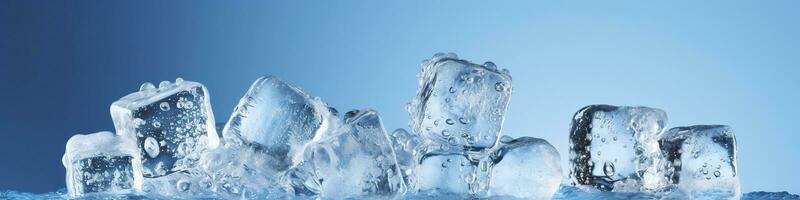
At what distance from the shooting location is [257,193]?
1574 mm

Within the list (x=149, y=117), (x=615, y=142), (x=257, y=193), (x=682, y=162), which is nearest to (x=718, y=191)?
(x=682, y=162)

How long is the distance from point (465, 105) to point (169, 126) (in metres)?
0.48

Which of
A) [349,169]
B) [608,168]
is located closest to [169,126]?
[349,169]

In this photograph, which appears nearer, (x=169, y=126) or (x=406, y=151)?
(x=169, y=126)

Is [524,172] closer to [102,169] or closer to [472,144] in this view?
[472,144]

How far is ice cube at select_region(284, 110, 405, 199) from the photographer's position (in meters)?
1.55

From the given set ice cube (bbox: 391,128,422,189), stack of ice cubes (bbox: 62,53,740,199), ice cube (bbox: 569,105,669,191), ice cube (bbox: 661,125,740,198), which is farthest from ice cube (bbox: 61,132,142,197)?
ice cube (bbox: 661,125,740,198)

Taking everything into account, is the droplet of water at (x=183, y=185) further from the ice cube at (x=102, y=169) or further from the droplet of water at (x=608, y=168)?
the droplet of water at (x=608, y=168)

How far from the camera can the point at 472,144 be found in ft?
5.54

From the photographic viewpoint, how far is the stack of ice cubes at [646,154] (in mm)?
1743

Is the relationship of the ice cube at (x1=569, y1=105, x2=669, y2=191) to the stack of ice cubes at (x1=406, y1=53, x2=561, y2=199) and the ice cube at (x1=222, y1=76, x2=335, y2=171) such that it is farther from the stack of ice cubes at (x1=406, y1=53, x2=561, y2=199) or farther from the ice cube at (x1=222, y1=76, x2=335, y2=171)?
the ice cube at (x1=222, y1=76, x2=335, y2=171)

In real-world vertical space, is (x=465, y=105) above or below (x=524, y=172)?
above

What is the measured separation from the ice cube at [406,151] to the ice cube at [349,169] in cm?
11

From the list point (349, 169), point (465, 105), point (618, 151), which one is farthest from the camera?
point (618, 151)
